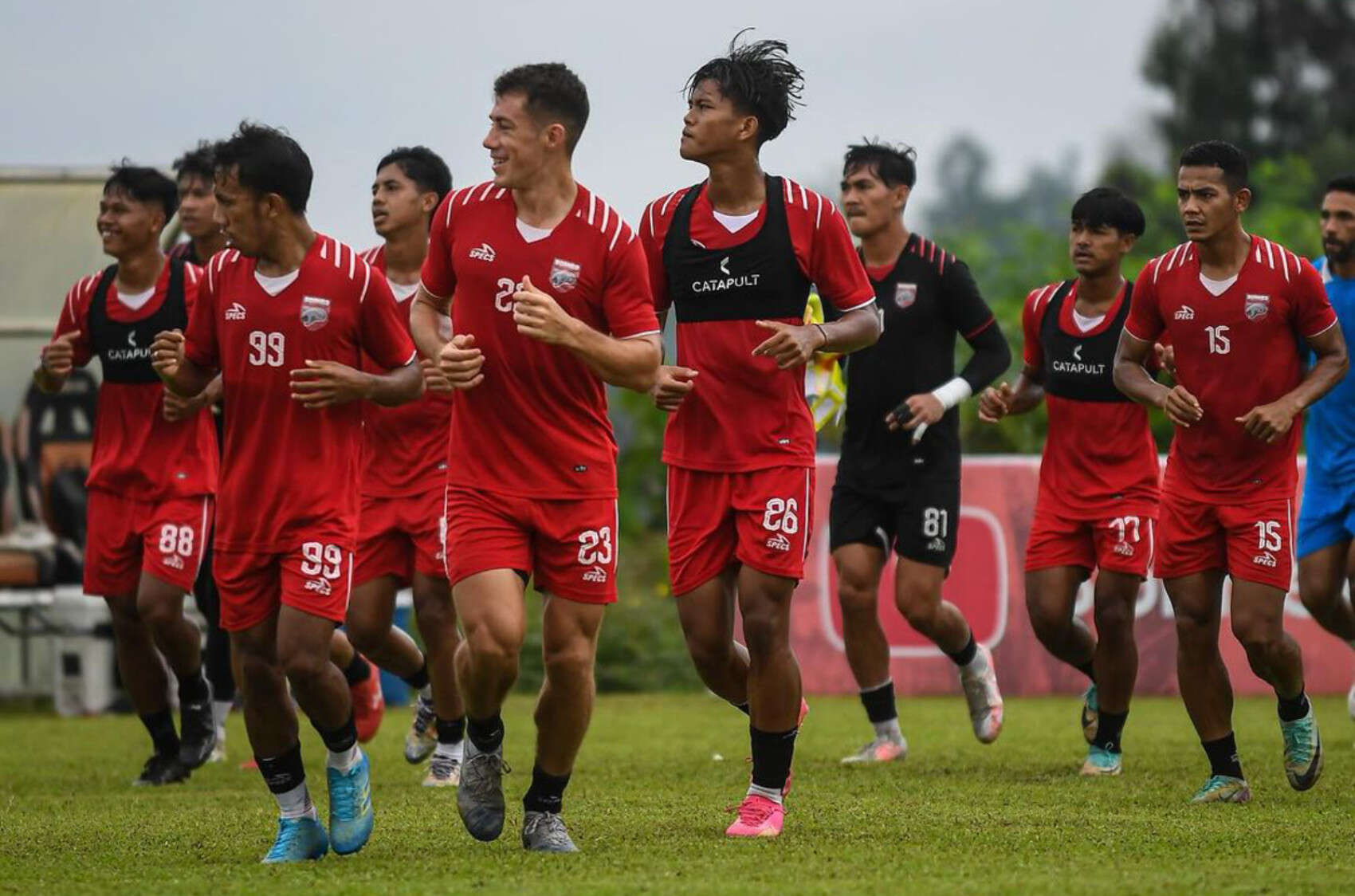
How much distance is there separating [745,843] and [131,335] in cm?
469

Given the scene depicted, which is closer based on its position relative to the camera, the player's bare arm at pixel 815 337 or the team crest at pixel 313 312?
the team crest at pixel 313 312

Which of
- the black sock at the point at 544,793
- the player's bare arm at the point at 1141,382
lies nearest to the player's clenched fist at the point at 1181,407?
the player's bare arm at the point at 1141,382

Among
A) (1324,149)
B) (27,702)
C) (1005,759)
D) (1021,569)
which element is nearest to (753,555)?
(1005,759)

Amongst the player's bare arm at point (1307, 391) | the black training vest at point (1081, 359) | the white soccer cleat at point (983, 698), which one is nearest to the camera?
the player's bare arm at point (1307, 391)

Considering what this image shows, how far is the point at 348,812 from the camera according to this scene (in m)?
7.27

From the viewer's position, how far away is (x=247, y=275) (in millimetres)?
7398

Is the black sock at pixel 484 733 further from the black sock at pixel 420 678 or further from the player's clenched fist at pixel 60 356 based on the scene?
the player's clenched fist at pixel 60 356

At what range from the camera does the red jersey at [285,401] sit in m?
7.24

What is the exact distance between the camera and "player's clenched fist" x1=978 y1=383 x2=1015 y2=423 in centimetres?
1096

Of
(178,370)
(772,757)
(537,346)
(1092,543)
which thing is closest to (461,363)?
(537,346)

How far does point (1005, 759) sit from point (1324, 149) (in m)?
36.6

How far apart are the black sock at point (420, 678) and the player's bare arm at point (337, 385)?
3.71m

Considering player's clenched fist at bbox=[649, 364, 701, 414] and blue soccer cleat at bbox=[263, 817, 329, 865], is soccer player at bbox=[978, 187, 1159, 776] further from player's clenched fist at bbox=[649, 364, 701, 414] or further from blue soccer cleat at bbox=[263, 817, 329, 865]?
blue soccer cleat at bbox=[263, 817, 329, 865]

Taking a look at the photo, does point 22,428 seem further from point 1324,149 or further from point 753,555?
point 1324,149
